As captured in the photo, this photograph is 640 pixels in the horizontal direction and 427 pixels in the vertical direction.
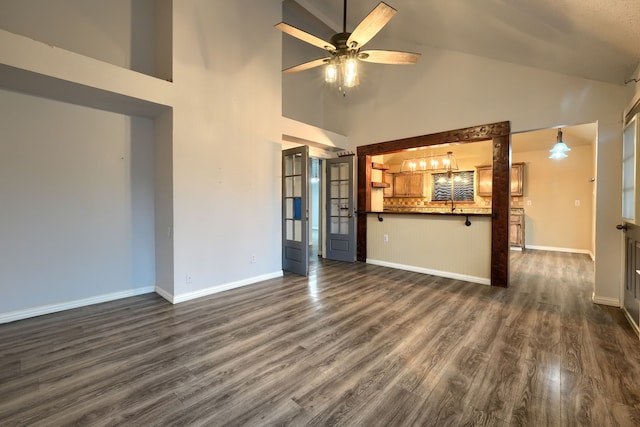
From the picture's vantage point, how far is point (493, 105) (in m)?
4.14

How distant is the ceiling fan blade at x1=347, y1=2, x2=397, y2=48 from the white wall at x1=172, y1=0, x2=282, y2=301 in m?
1.96

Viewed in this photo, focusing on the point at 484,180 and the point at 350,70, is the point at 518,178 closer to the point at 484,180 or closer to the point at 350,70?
the point at 484,180

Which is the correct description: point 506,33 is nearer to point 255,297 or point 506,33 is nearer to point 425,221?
point 425,221

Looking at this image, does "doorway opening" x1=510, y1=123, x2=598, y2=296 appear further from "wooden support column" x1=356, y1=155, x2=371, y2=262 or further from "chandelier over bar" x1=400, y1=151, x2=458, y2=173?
"wooden support column" x1=356, y1=155, x2=371, y2=262

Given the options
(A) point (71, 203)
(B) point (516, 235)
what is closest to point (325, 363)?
(A) point (71, 203)

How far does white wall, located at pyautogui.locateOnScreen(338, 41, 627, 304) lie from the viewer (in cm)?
334

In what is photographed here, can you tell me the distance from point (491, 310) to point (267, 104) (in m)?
4.18

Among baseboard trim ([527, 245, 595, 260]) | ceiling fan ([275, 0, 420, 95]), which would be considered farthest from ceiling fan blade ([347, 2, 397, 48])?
baseboard trim ([527, 245, 595, 260])

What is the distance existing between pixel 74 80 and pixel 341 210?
4.60 metres

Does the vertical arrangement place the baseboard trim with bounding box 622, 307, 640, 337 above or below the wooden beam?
below

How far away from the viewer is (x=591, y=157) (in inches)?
259

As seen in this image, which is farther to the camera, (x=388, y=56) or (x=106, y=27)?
(x=106, y=27)

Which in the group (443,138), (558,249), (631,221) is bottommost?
(558,249)

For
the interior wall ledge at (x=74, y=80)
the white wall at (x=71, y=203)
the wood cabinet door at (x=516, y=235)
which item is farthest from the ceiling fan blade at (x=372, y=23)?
the wood cabinet door at (x=516, y=235)
